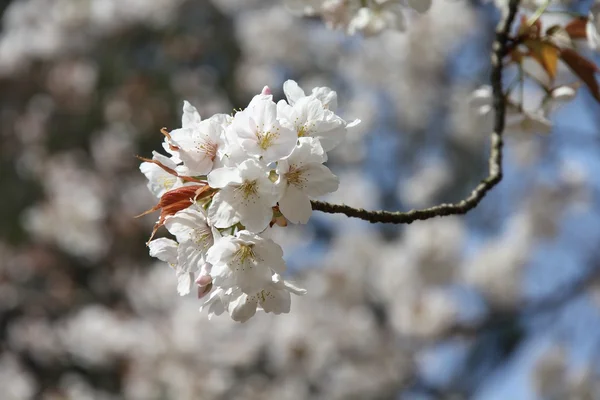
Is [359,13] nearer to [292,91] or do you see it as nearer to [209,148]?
[292,91]

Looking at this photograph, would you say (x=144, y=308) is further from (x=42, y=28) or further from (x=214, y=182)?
(x=214, y=182)

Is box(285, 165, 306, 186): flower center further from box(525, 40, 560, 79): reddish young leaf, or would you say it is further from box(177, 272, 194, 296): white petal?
box(525, 40, 560, 79): reddish young leaf

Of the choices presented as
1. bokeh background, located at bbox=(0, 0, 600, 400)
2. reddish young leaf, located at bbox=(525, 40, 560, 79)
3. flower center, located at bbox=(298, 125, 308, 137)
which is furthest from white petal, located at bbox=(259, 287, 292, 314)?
bokeh background, located at bbox=(0, 0, 600, 400)

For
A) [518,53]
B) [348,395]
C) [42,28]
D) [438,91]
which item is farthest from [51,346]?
[518,53]

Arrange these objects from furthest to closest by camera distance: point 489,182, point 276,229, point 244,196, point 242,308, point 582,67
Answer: point 276,229 < point 582,67 < point 489,182 < point 242,308 < point 244,196

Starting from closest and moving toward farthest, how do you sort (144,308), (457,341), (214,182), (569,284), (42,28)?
(214,182) → (569,284) → (457,341) → (144,308) → (42,28)

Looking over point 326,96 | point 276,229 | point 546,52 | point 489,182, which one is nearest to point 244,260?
point 326,96
